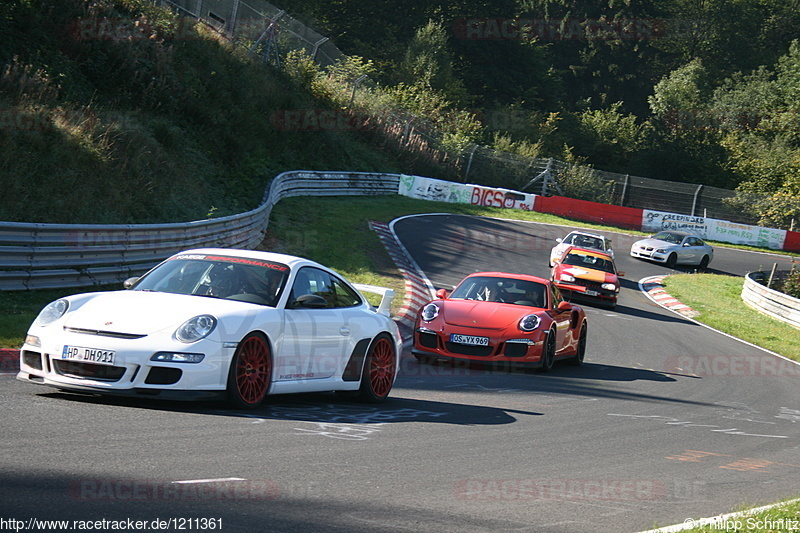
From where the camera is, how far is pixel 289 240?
2388 centimetres

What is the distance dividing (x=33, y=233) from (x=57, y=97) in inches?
398

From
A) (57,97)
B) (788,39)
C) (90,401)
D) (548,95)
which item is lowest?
(90,401)

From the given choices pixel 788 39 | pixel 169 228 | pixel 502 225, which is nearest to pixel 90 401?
pixel 169 228

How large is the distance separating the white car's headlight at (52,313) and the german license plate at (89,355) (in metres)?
0.42

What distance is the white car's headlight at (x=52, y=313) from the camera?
24.5 ft

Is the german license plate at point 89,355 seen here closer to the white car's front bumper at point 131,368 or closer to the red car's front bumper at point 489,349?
the white car's front bumper at point 131,368

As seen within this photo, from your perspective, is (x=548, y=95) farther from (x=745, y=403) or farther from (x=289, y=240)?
(x=745, y=403)

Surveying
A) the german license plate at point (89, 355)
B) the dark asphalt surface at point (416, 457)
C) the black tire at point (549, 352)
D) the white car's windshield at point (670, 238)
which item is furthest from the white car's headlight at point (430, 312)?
the white car's windshield at point (670, 238)

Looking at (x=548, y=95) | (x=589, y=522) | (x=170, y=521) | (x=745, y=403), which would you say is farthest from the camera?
(x=548, y=95)

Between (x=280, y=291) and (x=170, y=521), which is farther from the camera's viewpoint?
(x=280, y=291)

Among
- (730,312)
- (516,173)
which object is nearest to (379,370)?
(730,312)

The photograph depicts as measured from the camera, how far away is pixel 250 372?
7699mm

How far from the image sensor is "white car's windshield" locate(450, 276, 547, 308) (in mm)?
14047

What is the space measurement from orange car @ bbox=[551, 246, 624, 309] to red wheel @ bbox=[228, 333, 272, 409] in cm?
1635
